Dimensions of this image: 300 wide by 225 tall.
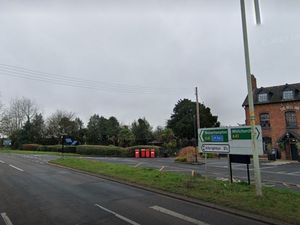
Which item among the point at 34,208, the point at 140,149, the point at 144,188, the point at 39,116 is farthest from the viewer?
the point at 39,116

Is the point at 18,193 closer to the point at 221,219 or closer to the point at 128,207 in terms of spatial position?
the point at 128,207

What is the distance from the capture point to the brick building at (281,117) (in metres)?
41.7

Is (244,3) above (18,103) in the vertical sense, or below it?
below

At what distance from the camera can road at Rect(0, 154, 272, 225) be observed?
8133 millimetres

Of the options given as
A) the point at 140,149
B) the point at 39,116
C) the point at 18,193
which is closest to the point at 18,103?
the point at 39,116

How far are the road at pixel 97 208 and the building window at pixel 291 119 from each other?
35087 mm

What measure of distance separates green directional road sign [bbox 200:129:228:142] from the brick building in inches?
1202

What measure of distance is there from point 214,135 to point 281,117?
32524mm

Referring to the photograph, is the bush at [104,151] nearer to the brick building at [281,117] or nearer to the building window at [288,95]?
the brick building at [281,117]

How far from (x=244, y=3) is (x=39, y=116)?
69931 millimetres

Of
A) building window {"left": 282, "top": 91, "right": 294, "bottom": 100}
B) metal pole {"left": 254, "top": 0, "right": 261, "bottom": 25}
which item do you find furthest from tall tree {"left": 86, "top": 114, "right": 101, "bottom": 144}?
metal pole {"left": 254, "top": 0, "right": 261, "bottom": 25}

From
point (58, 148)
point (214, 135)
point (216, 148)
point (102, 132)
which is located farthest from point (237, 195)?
point (102, 132)

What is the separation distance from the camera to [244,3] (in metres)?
11.1

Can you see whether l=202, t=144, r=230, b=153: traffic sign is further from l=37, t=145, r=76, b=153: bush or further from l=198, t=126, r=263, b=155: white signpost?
l=37, t=145, r=76, b=153: bush
